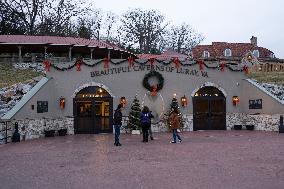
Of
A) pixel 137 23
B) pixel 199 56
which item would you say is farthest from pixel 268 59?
pixel 137 23

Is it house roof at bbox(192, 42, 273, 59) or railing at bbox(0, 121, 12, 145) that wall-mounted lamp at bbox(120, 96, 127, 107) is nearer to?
railing at bbox(0, 121, 12, 145)

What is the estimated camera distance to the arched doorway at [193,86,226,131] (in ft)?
77.3

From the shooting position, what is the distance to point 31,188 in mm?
8422

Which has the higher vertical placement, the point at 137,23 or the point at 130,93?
the point at 137,23

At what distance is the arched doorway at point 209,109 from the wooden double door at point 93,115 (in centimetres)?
523

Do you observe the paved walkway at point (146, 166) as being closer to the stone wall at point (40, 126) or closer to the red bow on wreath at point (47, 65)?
the stone wall at point (40, 126)

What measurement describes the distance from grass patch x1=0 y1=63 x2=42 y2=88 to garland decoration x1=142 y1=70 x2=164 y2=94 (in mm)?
8461

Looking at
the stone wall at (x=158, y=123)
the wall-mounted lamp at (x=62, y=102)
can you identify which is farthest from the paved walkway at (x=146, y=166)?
the wall-mounted lamp at (x=62, y=102)

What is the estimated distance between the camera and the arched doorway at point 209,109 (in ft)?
77.3

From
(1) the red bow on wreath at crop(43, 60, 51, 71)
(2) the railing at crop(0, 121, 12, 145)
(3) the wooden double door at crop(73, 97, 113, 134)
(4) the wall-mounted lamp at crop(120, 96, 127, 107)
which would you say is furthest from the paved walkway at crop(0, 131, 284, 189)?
(1) the red bow on wreath at crop(43, 60, 51, 71)

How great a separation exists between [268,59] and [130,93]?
4251cm

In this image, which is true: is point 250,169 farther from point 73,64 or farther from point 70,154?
point 73,64

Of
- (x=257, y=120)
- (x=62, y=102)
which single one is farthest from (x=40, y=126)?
(x=257, y=120)

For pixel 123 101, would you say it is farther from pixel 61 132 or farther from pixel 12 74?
pixel 12 74
